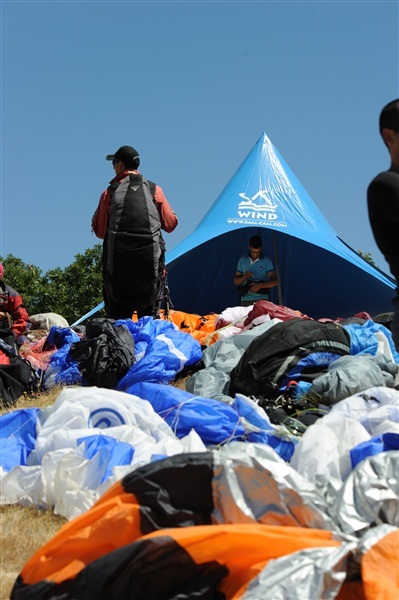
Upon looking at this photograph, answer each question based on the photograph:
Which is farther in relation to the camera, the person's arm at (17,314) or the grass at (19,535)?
the person's arm at (17,314)

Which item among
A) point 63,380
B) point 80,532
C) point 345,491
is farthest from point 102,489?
point 63,380

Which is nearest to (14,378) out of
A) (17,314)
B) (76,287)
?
(17,314)

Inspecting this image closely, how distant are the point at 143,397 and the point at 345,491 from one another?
2146mm

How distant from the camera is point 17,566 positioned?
3078 millimetres

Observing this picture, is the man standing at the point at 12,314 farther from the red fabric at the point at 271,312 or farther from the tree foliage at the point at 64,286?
the tree foliage at the point at 64,286

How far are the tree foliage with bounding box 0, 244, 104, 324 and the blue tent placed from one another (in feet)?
17.3

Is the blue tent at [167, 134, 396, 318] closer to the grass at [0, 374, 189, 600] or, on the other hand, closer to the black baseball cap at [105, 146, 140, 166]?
the black baseball cap at [105, 146, 140, 166]

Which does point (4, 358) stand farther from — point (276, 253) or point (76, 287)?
point (76, 287)

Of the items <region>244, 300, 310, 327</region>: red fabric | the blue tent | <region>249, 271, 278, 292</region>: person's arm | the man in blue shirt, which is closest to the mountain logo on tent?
the blue tent

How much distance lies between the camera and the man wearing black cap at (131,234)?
6.68m

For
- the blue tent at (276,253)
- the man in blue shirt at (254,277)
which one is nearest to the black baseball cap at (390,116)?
the man in blue shirt at (254,277)

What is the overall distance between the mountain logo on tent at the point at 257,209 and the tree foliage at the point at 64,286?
252 inches

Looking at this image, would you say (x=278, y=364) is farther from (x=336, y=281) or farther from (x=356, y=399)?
(x=336, y=281)

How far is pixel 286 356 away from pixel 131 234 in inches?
70.4
